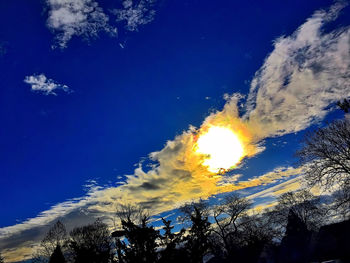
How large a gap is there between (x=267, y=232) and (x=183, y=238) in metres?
53.9

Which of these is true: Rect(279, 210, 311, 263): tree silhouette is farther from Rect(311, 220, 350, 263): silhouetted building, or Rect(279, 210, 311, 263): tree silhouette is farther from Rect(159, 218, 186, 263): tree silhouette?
Rect(159, 218, 186, 263): tree silhouette

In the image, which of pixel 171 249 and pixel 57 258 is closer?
pixel 171 249

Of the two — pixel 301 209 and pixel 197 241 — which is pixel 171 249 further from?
pixel 301 209

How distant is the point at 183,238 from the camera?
5.70 m

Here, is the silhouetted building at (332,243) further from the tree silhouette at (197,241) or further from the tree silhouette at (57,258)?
the tree silhouette at (57,258)

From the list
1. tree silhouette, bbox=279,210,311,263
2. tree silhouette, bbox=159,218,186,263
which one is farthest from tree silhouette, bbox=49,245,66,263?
tree silhouette, bbox=279,210,311,263

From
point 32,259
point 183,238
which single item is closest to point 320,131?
point 183,238

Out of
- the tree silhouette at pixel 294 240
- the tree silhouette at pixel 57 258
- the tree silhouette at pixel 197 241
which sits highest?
the tree silhouette at pixel 197 241

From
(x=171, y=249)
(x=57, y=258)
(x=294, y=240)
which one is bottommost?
(x=294, y=240)

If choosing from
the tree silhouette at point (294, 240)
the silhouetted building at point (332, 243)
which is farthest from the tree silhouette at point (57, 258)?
the tree silhouette at point (294, 240)

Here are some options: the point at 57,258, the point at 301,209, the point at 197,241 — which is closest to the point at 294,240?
the point at 301,209

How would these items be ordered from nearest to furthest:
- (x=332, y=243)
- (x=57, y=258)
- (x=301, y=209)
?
(x=57, y=258) < (x=332, y=243) < (x=301, y=209)

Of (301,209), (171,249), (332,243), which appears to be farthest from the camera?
(301,209)

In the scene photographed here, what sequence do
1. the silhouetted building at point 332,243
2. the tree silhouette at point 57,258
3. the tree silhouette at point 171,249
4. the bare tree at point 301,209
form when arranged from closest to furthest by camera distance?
the tree silhouette at point 171,249 → the tree silhouette at point 57,258 → the silhouetted building at point 332,243 → the bare tree at point 301,209
